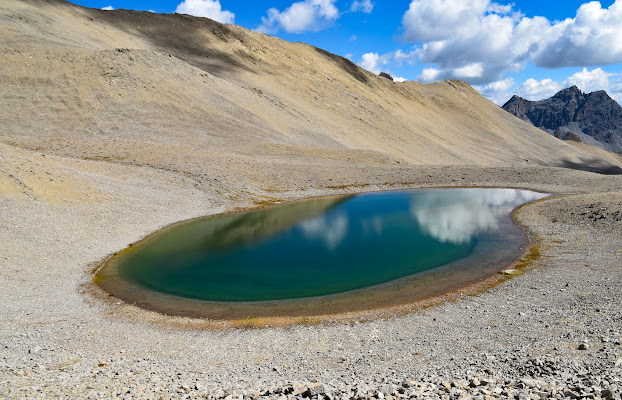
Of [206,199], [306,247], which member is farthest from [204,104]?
[306,247]

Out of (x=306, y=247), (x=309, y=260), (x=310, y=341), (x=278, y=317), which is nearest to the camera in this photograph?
(x=310, y=341)

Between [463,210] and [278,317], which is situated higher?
[463,210]

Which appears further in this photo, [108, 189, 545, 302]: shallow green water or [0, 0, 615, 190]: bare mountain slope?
[0, 0, 615, 190]: bare mountain slope

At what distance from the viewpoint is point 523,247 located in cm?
2609

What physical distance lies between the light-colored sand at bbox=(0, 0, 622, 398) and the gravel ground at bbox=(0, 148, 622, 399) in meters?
0.09

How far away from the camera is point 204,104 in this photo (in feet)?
216

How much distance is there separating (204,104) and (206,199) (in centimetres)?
3202

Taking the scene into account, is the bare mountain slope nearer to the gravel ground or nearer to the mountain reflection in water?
the mountain reflection in water

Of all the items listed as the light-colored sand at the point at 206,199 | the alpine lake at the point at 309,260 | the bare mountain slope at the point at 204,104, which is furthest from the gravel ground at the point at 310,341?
the bare mountain slope at the point at 204,104

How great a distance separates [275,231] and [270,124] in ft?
131

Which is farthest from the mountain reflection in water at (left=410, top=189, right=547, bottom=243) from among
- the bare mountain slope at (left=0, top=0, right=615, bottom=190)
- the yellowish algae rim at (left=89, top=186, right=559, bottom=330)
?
the bare mountain slope at (left=0, top=0, right=615, bottom=190)

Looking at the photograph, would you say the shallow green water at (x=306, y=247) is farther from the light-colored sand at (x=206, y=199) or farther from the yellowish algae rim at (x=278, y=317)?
the light-colored sand at (x=206, y=199)

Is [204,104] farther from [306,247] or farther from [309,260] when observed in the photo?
[309,260]

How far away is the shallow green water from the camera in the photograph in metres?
21.1
